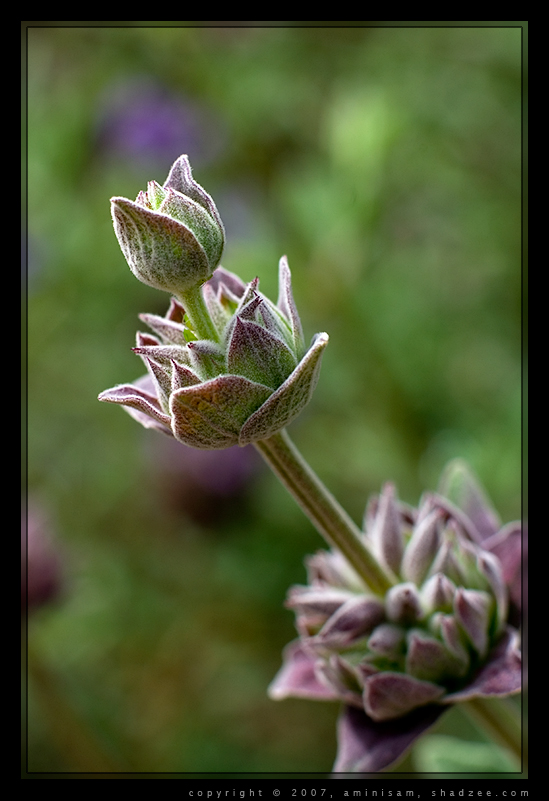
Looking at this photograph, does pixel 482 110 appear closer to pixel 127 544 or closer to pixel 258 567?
pixel 258 567

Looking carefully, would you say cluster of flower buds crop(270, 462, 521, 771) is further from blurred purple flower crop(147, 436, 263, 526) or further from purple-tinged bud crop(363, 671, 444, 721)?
blurred purple flower crop(147, 436, 263, 526)

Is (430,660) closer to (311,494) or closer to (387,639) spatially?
(387,639)

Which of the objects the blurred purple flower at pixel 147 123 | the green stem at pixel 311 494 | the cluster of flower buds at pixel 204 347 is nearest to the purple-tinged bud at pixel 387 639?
the green stem at pixel 311 494

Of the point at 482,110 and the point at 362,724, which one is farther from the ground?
the point at 482,110

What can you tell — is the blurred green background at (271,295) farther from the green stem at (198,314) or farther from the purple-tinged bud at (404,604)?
the green stem at (198,314)

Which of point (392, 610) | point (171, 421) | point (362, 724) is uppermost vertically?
point (171, 421)

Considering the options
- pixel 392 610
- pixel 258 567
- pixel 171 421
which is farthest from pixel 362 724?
pixel 258 567
